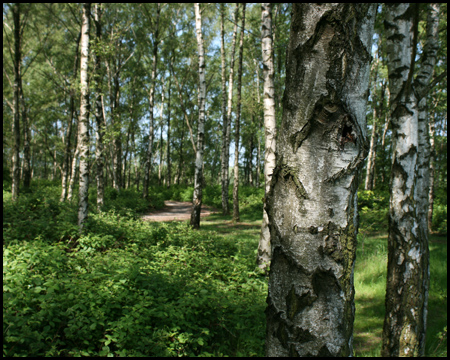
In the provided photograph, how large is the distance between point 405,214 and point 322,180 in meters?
2.60

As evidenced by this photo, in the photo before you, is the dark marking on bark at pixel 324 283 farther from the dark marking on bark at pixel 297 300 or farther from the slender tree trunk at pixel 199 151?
the slender tree trunk at pixel 199 151

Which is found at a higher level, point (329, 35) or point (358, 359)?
point (329, 35)

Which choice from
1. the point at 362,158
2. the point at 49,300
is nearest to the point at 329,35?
the point at 362,158

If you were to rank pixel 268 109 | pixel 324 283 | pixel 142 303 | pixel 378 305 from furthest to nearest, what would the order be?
1. pixel 268 109
2. pixel 378 305
3. pixel 142 303
4. pixel 324 283

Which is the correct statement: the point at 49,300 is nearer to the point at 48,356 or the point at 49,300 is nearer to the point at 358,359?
the point at 48,356

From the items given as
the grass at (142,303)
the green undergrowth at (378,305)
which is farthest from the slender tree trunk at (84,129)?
the green undergrowth at (378,305)

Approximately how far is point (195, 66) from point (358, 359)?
2628 centimetres

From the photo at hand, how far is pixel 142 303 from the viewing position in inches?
132

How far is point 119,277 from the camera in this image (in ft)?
12.8

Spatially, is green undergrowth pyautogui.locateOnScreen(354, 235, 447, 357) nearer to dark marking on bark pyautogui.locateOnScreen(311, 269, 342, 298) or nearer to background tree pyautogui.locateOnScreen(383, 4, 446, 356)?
A: background tree pyautogui.locateOnScreen(383, 4, 446, 356)

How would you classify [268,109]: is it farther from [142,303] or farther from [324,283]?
[324,283]

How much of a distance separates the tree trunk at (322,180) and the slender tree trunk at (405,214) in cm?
247

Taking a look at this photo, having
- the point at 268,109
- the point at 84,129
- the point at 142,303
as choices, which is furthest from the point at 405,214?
the point at 84,129

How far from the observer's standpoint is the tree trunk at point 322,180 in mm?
952
